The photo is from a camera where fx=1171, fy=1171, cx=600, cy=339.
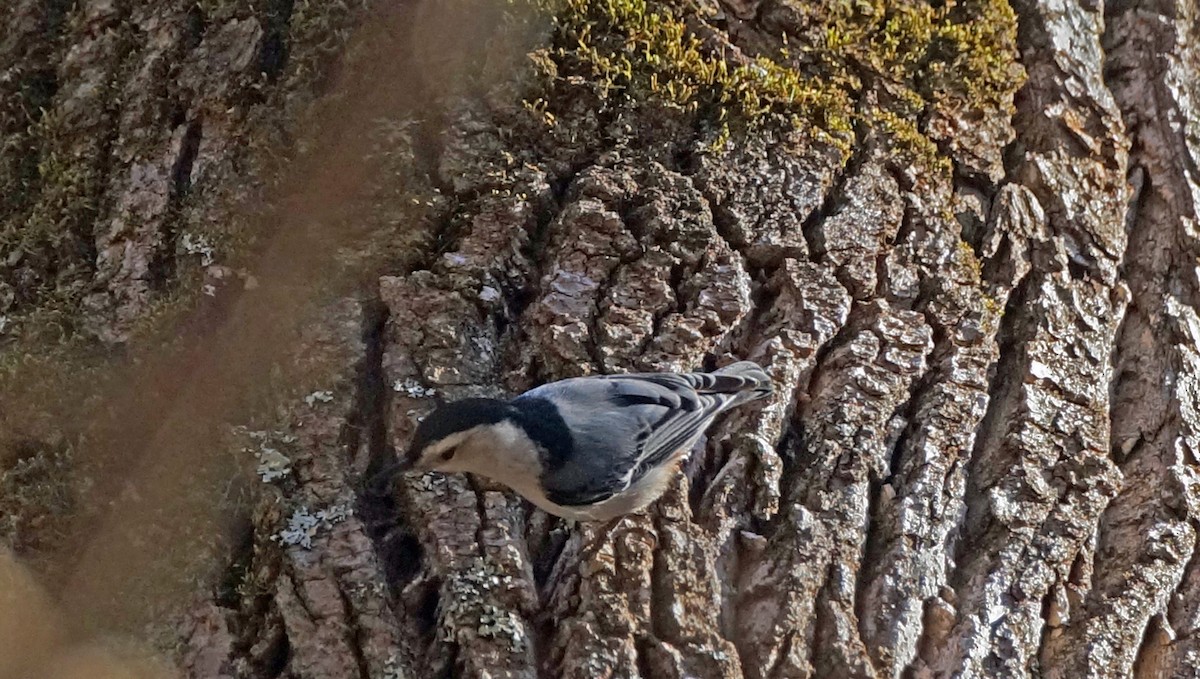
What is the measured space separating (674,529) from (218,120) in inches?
52.8

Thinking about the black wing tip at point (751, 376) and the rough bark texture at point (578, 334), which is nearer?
the rough bark texture at point (578, 334)

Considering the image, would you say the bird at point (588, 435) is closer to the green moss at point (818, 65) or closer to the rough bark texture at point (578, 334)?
the rough bark texture at point (578, 334)

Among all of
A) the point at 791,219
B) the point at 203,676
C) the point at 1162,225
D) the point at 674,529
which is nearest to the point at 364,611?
the point at 203,676

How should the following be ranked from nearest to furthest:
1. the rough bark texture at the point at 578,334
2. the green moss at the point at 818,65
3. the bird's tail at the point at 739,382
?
the rough bark texture at the point at 578,334 → the bird's tail at the point at 739,382 → the green moss at the point at 818,65

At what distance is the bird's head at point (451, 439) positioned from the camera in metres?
2.12

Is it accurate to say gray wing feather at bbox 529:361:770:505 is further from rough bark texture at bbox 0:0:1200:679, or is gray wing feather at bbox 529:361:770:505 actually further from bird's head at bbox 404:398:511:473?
bird's head at bbox 404:398:511:473

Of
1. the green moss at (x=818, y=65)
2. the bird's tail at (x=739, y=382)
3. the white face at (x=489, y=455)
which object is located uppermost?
the green moss at (x=818, y=65)

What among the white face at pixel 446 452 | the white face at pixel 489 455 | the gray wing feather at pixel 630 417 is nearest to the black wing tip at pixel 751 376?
the gray wing feather at pixel 630 417

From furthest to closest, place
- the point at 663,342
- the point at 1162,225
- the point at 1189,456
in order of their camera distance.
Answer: the point at 1162,225 → the point at 1189,456 → the point at 663,342

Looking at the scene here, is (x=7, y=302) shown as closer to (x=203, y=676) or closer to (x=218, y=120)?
(x=218, y=120)

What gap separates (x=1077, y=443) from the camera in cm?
255

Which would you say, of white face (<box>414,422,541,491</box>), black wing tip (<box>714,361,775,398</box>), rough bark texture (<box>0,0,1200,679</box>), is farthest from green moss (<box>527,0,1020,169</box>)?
white face (<box>414,422,541,491</box>)

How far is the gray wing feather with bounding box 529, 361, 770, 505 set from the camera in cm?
238

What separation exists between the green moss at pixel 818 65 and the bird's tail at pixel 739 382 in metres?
0.61
